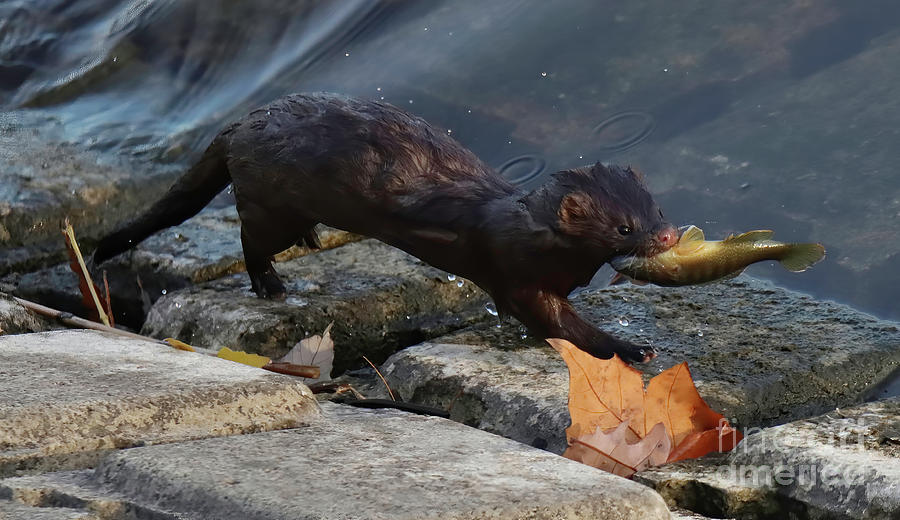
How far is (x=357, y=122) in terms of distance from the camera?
282 centimetres

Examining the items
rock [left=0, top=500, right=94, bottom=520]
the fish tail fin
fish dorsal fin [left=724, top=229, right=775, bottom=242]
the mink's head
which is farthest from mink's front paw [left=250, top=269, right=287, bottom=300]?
rock [left=0, top=500, right=94, bottom=520]

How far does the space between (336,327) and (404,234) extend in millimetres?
351

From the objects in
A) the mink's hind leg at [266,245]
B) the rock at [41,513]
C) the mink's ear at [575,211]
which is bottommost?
the rock at [41,513]

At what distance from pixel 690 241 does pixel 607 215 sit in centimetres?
18

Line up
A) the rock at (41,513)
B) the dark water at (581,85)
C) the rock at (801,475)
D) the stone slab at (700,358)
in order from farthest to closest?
1. the dark water at (581,85)
2. the stone slab at (700,358)
3. the rock at (801,475)
4. the rock at (41,513)

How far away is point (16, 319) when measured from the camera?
272 centimetres

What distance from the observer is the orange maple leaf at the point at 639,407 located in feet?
6.65

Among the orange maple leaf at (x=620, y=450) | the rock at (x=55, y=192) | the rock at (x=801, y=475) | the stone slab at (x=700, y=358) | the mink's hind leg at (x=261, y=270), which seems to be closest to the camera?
the rock at (x=801, y=475)

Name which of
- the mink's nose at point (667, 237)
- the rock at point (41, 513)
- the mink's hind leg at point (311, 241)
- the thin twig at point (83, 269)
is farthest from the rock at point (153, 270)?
the rock at point (41, 513)

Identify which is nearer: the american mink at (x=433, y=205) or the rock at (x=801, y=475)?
the rock at (x=801, y=475)

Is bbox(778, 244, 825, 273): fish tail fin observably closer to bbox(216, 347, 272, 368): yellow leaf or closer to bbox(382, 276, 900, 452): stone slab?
bbox(382, 276, 900, 452): stone slab

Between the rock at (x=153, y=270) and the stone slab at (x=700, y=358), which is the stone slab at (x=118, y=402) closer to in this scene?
the stone slab at (x=700, y=358)

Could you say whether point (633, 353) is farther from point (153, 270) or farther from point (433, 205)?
point (153, 270)

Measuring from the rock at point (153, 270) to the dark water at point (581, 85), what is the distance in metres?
0.77
